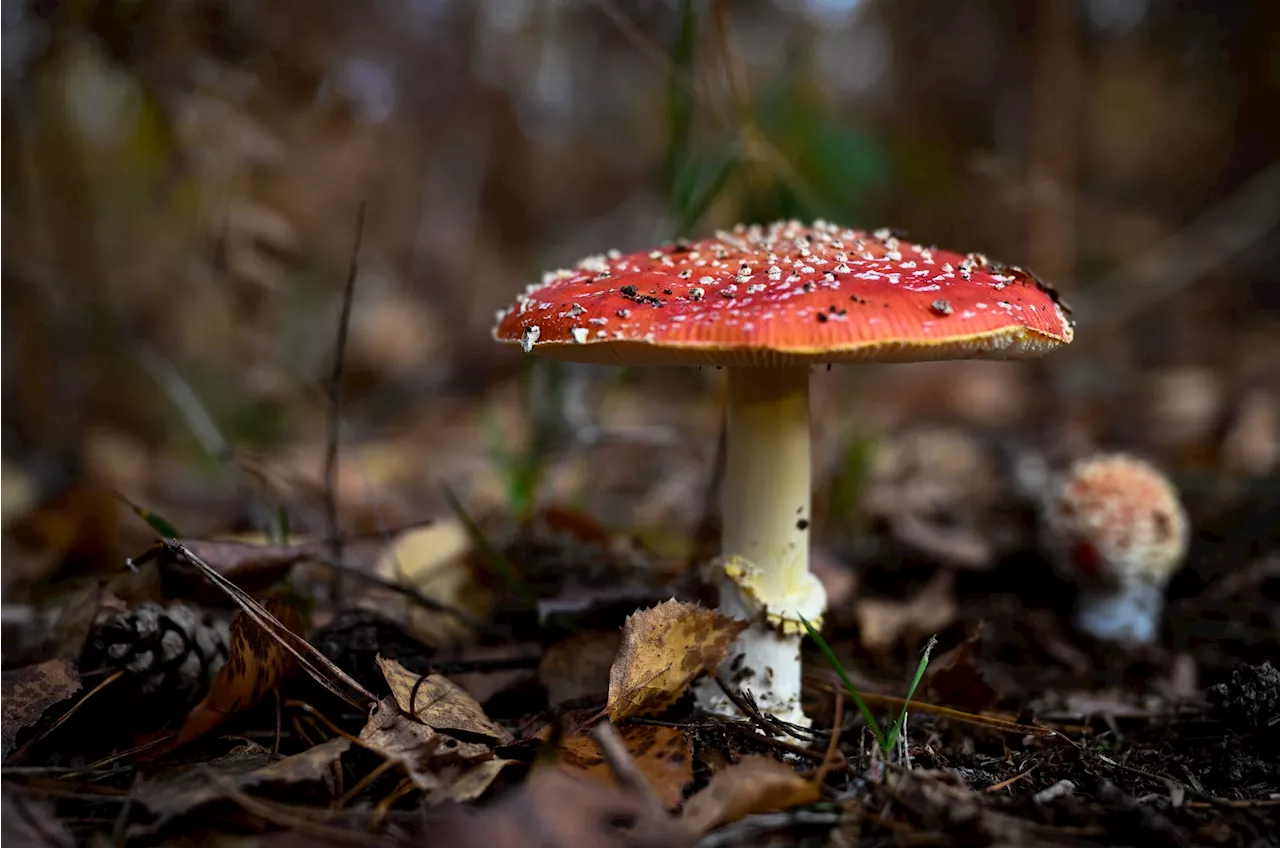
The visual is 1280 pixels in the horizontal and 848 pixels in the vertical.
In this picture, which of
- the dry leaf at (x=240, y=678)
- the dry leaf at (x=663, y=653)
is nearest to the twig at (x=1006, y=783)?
the dry leaf at (x=663, y=653)

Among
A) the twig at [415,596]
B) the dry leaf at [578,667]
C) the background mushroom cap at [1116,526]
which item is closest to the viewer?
the dry leaf at [578,667]

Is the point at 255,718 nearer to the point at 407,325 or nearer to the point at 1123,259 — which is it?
the point at 407,325

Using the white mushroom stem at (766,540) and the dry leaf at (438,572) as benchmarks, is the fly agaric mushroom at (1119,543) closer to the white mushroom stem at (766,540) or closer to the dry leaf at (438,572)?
the white mushroom stem at (766,540)

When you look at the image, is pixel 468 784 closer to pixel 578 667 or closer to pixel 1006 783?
pixel 578 667

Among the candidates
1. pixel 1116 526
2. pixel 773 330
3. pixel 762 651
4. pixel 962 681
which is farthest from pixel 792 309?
pixel 1116 526

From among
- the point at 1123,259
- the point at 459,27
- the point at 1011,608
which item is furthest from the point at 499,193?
the point at 1011,608

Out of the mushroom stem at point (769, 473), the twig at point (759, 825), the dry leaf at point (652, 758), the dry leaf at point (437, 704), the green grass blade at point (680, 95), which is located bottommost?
the twig at point (759, 825)

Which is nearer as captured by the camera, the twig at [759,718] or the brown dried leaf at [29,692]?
the brown dried leaf at [29,692]

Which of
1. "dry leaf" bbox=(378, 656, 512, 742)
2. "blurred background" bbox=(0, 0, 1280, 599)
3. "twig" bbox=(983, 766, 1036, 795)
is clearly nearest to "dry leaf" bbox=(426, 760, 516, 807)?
"dry leaf" bbox=(378, 656, 512, 742)

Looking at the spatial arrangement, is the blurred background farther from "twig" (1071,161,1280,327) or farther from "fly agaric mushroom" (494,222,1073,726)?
"fly agaric mushroom" (494,222,1073,726)
